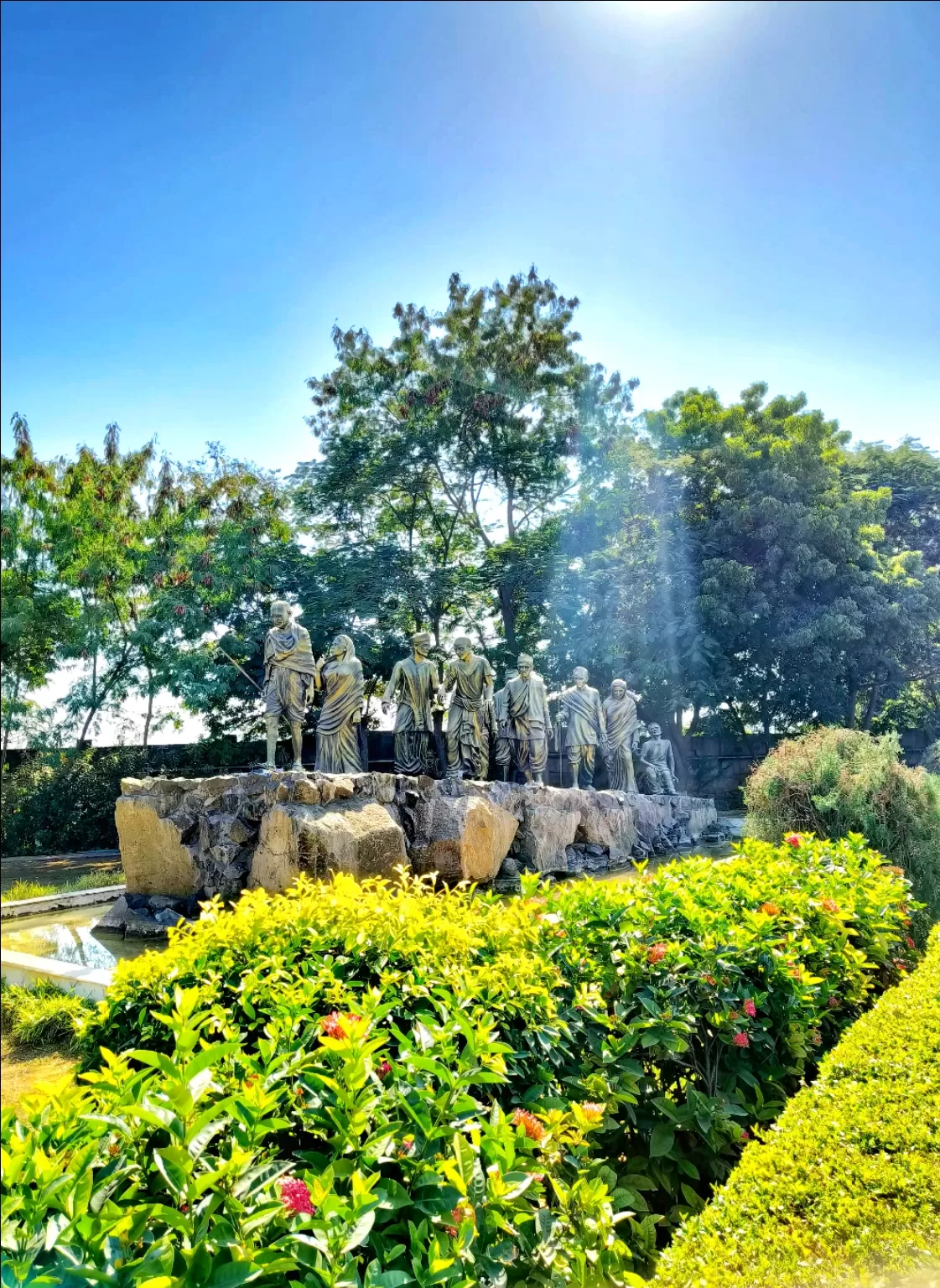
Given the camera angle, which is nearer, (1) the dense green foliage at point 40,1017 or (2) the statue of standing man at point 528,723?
(1) the dense green foliage at point 40,1017

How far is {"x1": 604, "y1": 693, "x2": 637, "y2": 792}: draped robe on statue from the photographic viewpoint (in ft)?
41.2

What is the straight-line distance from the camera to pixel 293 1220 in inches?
43.9

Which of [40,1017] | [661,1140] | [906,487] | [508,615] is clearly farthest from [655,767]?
[661,1140]

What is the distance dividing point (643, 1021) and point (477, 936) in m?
0.53

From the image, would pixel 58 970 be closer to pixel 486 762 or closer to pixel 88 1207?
pixel 88 1207

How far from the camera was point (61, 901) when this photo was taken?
6.88 meters

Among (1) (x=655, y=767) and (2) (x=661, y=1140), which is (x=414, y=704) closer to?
(1) (x=655, y=767)

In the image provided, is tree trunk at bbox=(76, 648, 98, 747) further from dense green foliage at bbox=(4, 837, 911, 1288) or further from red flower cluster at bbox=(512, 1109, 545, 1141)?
red flower cluster at bbox=(512, 1109, 545, 1141)

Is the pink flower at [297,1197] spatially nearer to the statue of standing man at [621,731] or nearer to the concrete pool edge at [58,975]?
the concrete pool edge at [58,975]

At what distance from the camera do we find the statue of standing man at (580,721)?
1119 cm

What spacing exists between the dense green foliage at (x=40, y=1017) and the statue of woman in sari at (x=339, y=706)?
427cm

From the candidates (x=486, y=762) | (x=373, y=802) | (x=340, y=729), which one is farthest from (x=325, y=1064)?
Answer: (x=486, y=762)

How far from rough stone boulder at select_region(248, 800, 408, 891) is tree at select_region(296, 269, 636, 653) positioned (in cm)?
897

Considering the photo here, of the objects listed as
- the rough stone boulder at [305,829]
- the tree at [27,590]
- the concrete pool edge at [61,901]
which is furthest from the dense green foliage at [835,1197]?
the concrete pool edge at [61,901]
